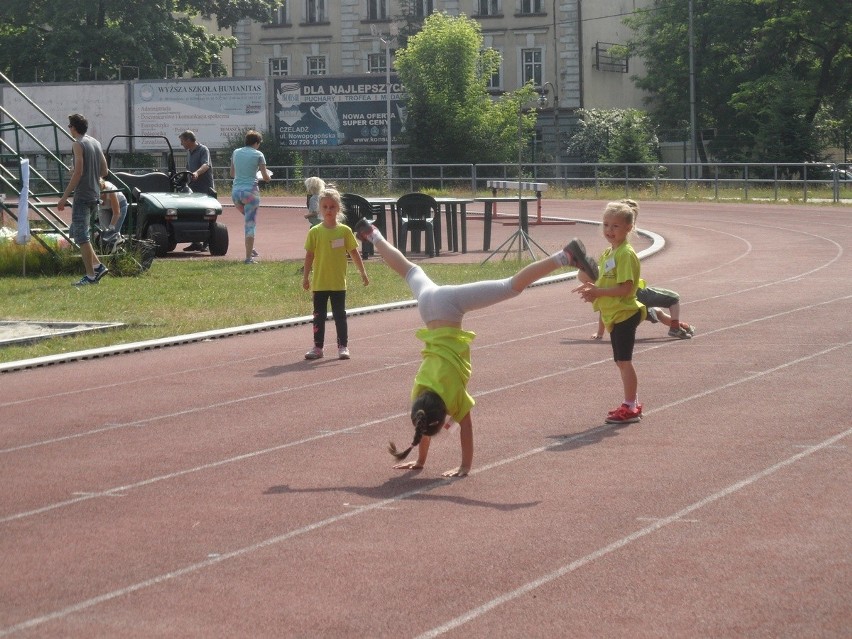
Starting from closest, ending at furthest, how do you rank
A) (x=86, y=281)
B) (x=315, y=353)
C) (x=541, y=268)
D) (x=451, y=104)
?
1. (x=541, y=268)
2. (x=315, y=353)
3. (x=86, y=281)
4. (x=451, y=104)

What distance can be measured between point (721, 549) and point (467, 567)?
45.0 inches

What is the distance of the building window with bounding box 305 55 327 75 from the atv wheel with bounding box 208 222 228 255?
2208 inches

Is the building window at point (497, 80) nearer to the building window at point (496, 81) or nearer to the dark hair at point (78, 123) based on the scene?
the building window at point (496, 81)

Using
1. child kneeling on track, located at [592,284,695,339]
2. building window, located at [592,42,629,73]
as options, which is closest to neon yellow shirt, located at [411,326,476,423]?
child kneeling on track, located at [592,284,695,339]

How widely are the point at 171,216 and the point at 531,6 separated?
176ft

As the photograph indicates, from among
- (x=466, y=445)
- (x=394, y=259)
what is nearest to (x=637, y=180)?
(x=394, y=259)

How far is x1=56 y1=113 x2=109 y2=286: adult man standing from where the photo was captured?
18812mm

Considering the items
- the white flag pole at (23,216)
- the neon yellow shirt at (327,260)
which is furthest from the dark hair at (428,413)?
the white flag pole at (23,216)

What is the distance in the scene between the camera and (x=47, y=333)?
47.4 feet

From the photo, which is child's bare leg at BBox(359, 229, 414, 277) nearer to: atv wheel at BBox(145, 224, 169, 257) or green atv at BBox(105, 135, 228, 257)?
green atv at BBox(105, 135, 228, 257)

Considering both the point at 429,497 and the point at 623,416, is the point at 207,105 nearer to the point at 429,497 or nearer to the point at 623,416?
the point at 623,416

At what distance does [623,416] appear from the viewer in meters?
9.73

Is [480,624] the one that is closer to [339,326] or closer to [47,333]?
[339,326]

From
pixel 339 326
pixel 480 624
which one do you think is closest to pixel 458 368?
pixel 480 624
